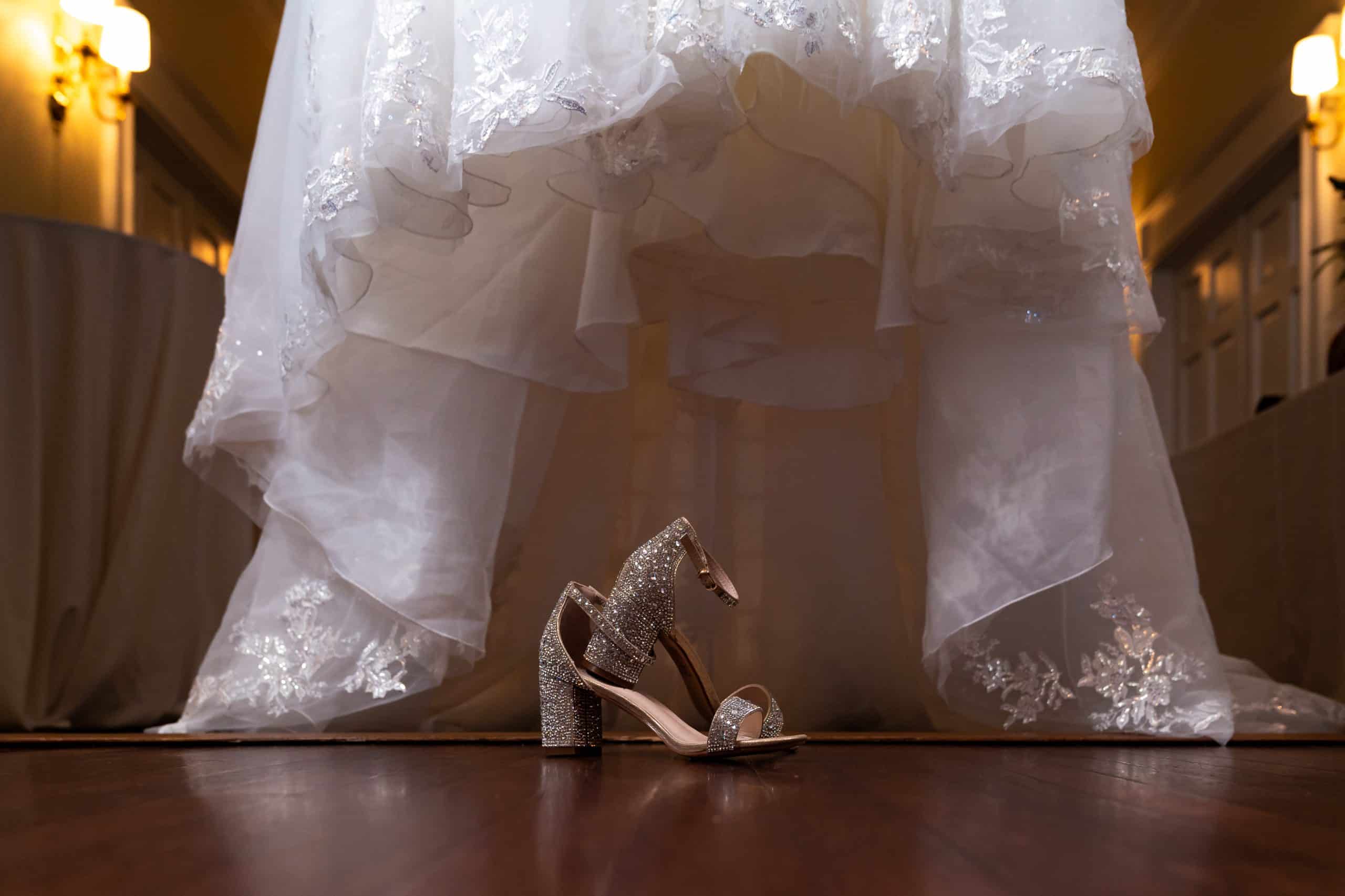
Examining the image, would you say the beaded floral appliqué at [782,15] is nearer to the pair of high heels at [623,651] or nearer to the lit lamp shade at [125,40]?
the pair of high heels at [623,651]

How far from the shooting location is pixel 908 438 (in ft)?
4.27

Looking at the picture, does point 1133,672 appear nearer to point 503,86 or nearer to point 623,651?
point 623,651

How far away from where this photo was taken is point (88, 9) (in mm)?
2967

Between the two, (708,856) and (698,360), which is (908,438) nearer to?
(698,360)

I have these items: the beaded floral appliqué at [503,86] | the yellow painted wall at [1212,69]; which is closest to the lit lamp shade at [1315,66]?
the yellow painted wall at [1212,69]

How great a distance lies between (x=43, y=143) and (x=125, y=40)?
1.44 ft

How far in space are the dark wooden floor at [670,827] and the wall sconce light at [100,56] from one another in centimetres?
260

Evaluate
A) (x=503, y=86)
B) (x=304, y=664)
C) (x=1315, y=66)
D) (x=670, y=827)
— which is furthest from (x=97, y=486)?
(x=1315, y=66)

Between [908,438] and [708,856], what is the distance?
0.95 meters

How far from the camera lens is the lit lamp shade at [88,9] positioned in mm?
2939

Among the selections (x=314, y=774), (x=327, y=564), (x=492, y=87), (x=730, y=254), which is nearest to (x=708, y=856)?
(x=314, y=774)

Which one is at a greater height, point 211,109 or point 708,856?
point 211,109

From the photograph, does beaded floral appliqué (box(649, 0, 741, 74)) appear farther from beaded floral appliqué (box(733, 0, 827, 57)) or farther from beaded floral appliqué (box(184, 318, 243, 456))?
beaded floral appliqué (box(184, 318, 243, 456))

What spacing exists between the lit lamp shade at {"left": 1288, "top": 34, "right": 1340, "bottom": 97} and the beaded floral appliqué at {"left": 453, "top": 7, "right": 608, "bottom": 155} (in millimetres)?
2937
